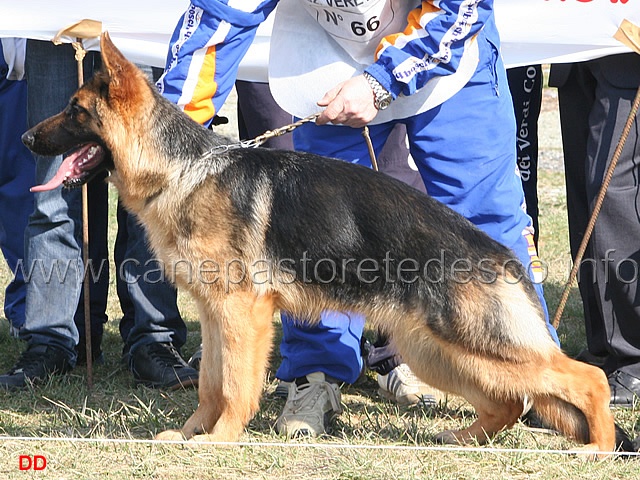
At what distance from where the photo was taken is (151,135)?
3.61m

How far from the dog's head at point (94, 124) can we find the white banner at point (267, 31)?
1.33m

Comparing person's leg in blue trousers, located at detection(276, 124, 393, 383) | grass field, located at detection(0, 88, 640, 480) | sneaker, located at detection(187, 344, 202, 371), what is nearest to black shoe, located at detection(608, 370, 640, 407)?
grass field, located at detection(0, 88, 640, 480)

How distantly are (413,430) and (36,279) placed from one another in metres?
2.23

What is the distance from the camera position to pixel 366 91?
3748 mm

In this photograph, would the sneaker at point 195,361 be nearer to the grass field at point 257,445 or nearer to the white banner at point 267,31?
the grass field at point 257,445

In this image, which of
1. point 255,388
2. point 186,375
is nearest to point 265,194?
point 255,388

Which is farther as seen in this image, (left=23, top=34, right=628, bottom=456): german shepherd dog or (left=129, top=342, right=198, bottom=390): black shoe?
(left=129, top=342, right=198, bottom=390): black shoe

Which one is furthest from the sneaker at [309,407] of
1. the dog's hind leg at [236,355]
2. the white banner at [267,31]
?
the white banner at [267,31]

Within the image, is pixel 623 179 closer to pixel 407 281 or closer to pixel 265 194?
pixel 407 281

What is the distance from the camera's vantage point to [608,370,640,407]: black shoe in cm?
443

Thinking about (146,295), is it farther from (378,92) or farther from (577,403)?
(577,403)

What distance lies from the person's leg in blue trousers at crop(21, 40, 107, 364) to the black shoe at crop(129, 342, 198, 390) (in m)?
0.39

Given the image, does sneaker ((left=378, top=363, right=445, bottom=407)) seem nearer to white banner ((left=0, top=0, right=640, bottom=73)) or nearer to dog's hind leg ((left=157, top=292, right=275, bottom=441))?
dog's hind leg ((left=157, top=292, right=275, bottom=441))

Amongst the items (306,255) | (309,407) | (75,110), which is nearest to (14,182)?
(75,110)
